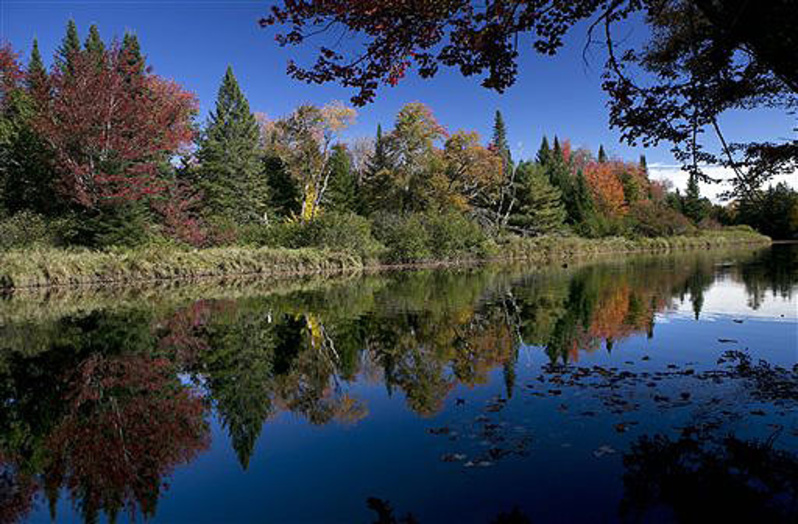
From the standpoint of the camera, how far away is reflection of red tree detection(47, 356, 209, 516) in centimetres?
332

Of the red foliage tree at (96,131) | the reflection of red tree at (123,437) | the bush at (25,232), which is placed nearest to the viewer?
the reflection of red tree at (123,437)

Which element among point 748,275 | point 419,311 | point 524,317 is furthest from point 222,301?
point 748,275

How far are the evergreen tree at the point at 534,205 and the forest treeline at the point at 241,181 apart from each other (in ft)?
0.40

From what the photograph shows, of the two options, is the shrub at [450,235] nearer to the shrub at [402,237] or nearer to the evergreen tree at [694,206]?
the shrub at [402,237]

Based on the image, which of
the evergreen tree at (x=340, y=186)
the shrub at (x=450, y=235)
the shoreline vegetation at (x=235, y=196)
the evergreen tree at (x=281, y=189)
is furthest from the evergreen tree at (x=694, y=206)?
the evergreen tree at (x=281, y=189)

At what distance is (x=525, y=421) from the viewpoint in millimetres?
4227

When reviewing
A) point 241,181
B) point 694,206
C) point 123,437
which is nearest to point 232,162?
point 241,181

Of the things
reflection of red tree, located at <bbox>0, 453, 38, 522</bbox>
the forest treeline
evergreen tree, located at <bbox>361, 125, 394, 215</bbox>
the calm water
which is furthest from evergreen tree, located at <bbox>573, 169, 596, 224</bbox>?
reflection of red tree, located at <bbox>0, 453, 38, 522</bbox>

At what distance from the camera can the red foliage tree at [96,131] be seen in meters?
20.6

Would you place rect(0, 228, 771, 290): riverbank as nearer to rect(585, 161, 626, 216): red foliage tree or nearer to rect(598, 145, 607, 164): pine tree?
rect(585, 161, 626, 216): red foliage tree

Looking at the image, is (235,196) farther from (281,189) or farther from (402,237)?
(402,237)

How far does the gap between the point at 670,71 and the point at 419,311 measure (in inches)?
252

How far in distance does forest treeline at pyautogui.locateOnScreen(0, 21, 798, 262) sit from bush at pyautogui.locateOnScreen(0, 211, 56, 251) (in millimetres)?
78

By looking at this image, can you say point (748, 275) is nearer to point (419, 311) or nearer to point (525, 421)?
point (419, 311)
